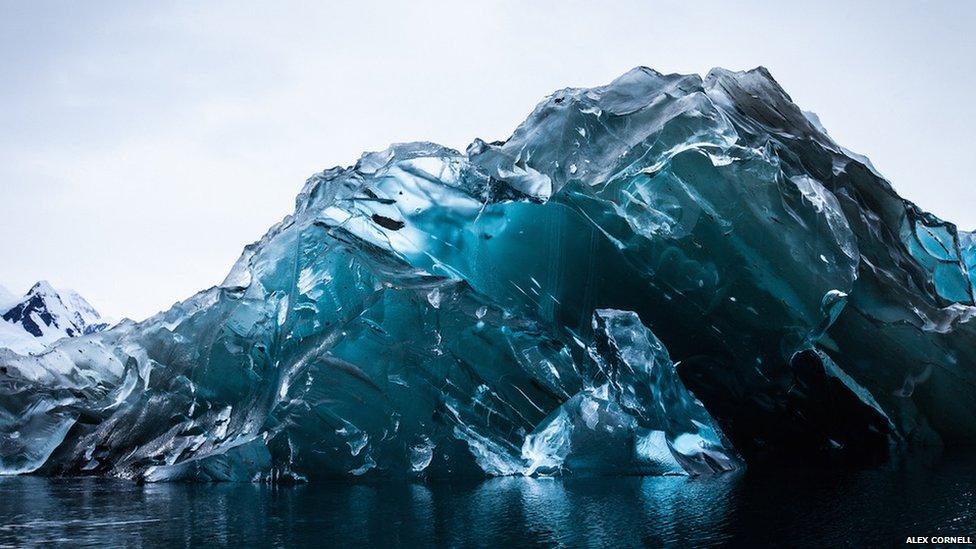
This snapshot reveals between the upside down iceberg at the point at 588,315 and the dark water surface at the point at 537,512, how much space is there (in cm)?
93

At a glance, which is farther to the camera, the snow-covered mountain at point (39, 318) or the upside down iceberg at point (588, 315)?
the snow-covered mountain at point (39, 318)

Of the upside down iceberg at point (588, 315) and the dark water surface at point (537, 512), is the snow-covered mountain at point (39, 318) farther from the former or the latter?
the dark water surface at point (537, 512)

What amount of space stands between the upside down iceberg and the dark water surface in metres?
0.93

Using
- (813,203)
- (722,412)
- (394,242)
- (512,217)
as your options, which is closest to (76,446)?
(394,242)

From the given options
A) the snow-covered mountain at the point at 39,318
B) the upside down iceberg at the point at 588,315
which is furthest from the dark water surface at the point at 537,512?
the snow-covered mountain at the point at 39,318

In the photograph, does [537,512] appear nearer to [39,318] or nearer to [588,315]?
[588,315]

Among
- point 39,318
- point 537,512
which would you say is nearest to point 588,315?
point 537,512

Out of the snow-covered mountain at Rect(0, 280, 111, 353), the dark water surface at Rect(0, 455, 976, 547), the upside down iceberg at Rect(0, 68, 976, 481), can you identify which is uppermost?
the snow-covered mountain at Rect(0, 280, 111, 353)

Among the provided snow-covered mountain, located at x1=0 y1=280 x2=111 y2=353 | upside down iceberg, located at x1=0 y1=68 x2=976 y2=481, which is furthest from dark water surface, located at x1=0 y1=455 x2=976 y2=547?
snow-covered mountain, located at x1=0 y1=280 x2=111 y2=353

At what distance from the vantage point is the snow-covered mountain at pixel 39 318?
28.9m

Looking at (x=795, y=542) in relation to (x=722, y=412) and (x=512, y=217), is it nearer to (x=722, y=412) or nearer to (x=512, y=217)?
(x=512, y=217)

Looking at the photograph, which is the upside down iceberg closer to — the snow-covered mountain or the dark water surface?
the dark water surface

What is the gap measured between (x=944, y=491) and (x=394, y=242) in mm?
6162

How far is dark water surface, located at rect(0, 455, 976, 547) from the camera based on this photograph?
142 inches
